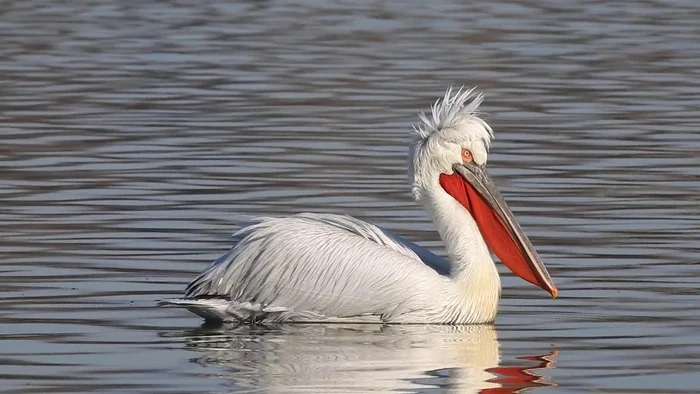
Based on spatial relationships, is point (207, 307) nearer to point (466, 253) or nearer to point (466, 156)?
point (466, 253)

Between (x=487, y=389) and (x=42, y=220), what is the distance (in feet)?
12.8

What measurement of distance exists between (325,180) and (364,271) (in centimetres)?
337

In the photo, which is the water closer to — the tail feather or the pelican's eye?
the tail feather

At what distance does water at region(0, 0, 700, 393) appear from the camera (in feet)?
23.1

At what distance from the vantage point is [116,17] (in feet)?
72.1

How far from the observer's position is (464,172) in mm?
8305

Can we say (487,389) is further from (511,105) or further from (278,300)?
(511,105)

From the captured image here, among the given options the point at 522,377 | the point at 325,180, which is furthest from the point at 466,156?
the point at 325,180

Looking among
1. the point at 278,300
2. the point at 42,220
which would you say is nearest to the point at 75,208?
the point at 42,220

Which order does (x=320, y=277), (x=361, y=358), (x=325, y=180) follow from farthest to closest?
(x=325, y=180) < (x=320, y=277) < (x=361, y=358)

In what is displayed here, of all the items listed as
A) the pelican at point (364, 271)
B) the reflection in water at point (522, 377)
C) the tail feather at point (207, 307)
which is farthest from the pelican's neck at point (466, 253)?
the tail feather at point (207, 307)

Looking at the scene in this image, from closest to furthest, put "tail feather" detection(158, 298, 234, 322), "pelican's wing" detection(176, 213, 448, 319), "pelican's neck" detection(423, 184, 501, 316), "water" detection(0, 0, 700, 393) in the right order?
"water" detection(0, 0, 700, 393) → "tail feather" detection(158, 298, 234, 322) → "pelican's wing" detection(176, 213, 448, 319) → "pelican's neck" detection(423, 184, 501, 316)

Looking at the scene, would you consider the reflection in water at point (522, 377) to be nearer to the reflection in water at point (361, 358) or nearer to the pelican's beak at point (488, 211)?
the reflection in water at point (361, 358)

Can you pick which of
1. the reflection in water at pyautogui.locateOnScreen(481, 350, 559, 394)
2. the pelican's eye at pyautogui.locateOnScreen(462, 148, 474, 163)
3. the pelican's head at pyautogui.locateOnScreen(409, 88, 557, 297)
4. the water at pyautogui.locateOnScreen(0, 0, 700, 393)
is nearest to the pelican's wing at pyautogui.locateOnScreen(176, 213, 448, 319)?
the water at pyautogui.locateOnScreen(0, 0, 700, 393)
